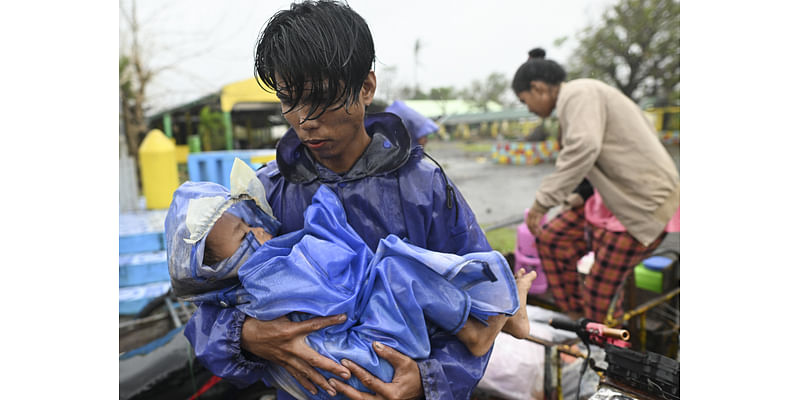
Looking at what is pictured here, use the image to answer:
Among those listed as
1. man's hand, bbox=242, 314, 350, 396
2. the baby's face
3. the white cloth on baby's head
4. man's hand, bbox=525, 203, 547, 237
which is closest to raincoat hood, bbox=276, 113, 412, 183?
the white cloth on baby's head

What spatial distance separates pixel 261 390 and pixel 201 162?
9.23ft

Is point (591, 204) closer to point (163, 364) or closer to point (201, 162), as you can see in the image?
point (163, 364)

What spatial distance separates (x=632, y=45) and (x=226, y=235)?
1010 centimetres

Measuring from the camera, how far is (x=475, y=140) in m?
12.9

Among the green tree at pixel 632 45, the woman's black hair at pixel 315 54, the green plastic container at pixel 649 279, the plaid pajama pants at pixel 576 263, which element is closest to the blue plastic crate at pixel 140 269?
the plaid pajama pants at pixel 576 263

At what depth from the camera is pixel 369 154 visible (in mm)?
1301

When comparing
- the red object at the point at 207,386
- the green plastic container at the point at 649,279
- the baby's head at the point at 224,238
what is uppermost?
the baby's head at the point at 224,238

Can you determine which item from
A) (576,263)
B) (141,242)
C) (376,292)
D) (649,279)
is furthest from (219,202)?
(141,242)

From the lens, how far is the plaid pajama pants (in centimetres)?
305

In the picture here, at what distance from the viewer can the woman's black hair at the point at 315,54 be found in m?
1.03

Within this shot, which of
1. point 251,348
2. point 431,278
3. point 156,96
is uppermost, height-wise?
point 156,96

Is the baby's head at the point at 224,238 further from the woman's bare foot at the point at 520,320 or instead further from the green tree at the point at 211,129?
the green tree at the point at 211,129

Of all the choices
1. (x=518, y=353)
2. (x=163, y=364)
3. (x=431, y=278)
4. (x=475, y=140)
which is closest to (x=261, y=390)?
(x=163, y=364)

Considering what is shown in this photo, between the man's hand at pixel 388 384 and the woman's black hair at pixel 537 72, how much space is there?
239cm
